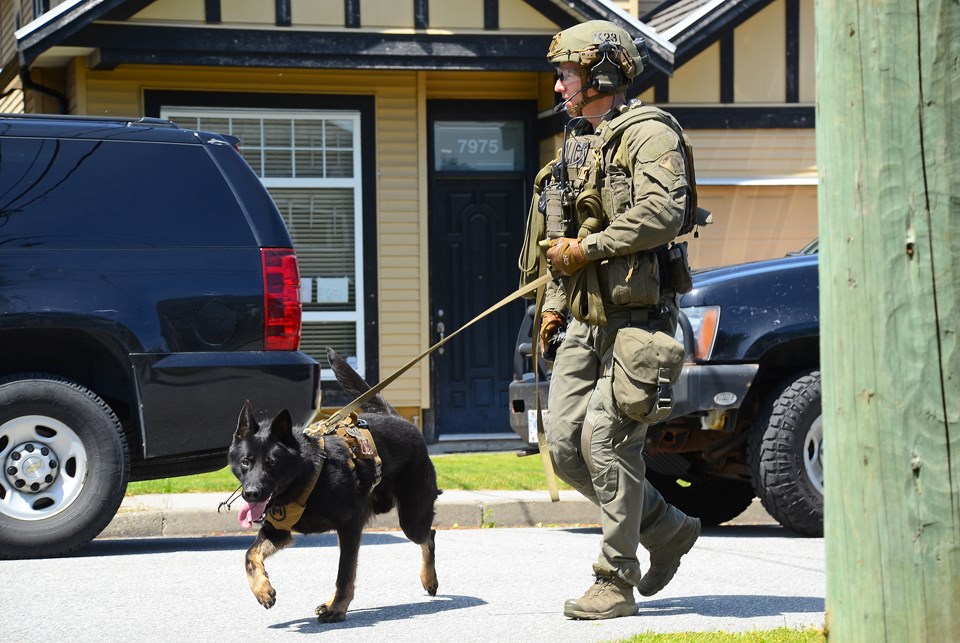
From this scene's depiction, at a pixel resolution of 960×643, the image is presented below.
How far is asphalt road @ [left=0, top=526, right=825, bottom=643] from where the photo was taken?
17.6 ft

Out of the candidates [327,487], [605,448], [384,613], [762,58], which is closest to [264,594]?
[327,487]

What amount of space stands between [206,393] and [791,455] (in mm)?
3162

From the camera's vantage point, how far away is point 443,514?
8.86 metres

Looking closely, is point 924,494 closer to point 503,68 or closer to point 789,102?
point 503,68

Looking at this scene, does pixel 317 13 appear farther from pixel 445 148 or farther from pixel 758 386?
pixel 758 386

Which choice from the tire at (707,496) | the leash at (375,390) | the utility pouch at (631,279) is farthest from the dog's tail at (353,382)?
the tire at (707,496)

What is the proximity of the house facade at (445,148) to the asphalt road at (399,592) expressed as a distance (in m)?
5.46

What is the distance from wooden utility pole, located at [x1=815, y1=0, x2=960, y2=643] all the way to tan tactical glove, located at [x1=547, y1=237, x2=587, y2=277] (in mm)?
2000

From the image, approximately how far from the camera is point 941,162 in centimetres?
319

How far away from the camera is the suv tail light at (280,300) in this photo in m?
7.62

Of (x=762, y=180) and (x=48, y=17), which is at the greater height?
(x=48, y=17)

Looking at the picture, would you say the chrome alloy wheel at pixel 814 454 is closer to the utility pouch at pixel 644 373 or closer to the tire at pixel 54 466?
the utility pouch at pixel 644 373

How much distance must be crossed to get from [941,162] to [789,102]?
1119cm

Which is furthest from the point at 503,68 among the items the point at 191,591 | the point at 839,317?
the point at 839,317
